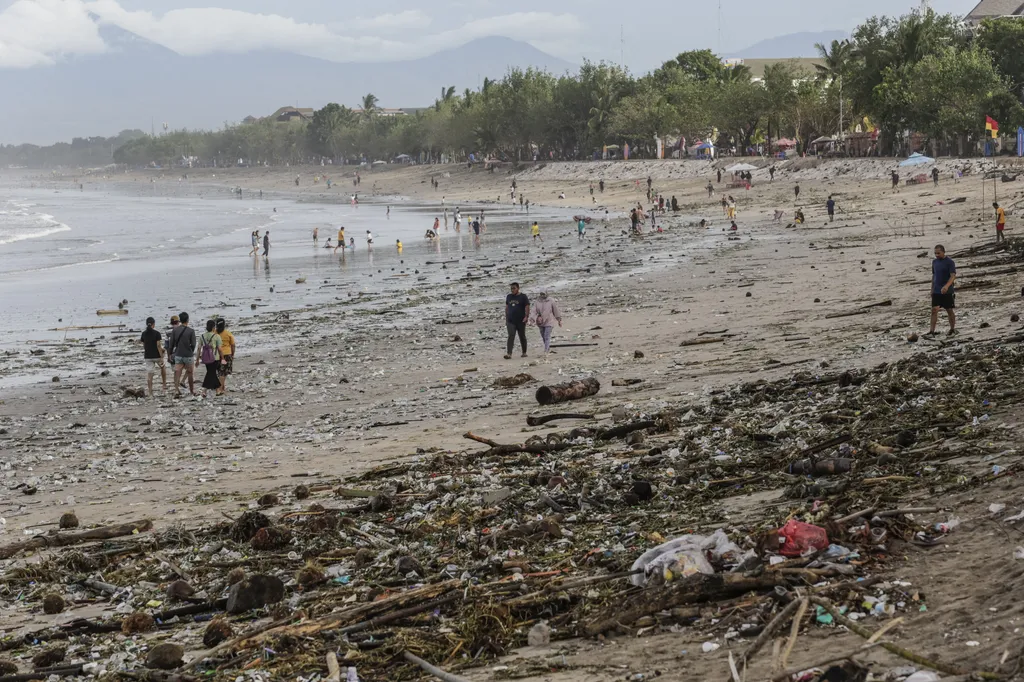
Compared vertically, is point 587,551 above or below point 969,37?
below

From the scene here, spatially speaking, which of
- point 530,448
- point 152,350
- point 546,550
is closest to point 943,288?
point 530,448

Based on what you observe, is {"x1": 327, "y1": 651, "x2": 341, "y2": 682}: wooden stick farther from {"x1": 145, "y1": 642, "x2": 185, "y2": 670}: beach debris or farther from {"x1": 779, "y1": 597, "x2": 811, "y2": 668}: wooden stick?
{"x1": 779, "y1": 597, "x2": 811, "y2": 668}: wooden stick

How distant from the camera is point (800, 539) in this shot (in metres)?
7.17

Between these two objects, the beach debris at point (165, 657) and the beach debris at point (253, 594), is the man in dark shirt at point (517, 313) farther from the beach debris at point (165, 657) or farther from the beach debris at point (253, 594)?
the beach debris at point (165, 657)

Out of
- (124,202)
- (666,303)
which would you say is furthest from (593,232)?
(124,202)

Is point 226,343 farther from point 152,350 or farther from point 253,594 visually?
point 253,594

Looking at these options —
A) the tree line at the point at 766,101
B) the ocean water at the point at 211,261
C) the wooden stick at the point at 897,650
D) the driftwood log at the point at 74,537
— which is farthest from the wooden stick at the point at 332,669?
the tree line at the point at 766,101

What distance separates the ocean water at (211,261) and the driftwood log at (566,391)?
16.5 meters

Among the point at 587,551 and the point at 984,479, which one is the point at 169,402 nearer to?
the point at 587,551

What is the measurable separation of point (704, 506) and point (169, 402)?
1215cm

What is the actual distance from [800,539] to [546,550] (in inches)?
79.7

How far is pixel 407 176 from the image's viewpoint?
140750mm

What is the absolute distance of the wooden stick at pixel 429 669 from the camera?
6.28 m

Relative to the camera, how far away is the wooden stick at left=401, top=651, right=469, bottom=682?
20.6 feet
